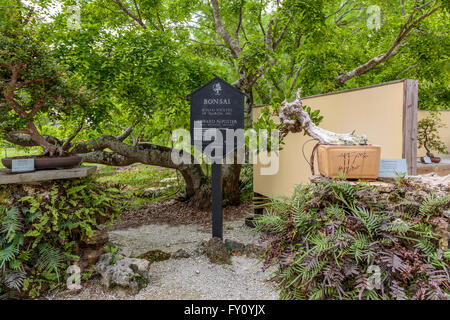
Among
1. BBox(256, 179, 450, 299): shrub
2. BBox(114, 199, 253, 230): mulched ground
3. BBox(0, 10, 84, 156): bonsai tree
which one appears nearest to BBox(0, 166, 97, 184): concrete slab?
BBox(0, 10, 84, 156): bonsai tree

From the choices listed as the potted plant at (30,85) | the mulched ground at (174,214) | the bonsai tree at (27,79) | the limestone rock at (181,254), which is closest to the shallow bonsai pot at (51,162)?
the potted plant at (30,85)

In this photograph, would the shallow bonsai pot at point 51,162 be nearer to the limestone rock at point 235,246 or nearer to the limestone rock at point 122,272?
the limestone rock at point 122,272

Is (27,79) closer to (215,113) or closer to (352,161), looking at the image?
(215,113)

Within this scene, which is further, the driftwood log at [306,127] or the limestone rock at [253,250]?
the limestone rock at [253,250]

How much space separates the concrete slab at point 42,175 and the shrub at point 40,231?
0.12 m

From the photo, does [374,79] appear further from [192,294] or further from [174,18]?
[192,294]

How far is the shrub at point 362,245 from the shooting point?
112cm

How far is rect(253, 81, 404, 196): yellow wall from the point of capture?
8.71ft

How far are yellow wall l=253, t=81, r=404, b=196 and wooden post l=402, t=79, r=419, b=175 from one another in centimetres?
4

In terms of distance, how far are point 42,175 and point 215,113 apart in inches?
83.5

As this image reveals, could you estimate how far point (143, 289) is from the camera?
9.24ft

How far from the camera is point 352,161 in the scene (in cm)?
177

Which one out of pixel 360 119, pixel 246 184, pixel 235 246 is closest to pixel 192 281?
pixel 235 246

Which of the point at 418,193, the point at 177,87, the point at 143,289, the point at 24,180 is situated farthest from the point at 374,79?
the point at 24,180
